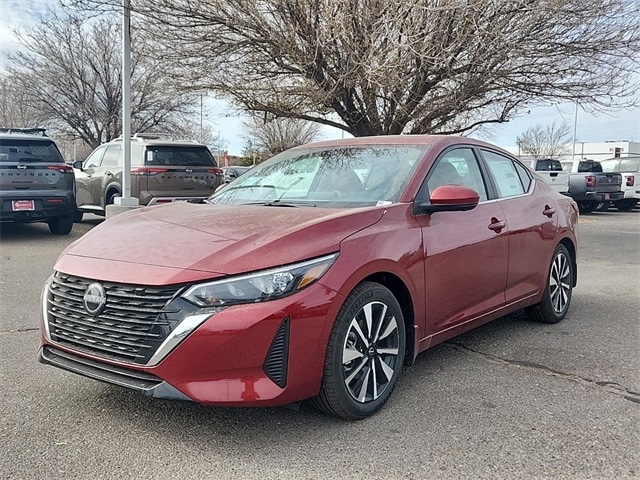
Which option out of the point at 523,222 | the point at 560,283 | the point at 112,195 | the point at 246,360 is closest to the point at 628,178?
the point at 112,195

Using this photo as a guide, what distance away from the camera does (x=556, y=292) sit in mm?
5348

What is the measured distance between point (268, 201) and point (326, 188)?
410mm

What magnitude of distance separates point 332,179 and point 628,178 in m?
18.9

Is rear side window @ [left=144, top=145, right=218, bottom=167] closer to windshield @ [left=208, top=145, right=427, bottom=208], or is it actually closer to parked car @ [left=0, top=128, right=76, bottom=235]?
parked car @ [left=0, top=128, right=76, bottom=235]

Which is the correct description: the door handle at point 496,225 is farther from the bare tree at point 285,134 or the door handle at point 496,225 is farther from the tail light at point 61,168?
the bare tree at point 285,134

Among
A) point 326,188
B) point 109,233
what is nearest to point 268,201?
point 326,188

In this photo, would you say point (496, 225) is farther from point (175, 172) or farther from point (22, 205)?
point (22, 205)

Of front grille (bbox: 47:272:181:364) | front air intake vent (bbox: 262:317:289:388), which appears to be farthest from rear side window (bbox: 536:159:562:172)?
front grille (bbox: 47:272:181:364)

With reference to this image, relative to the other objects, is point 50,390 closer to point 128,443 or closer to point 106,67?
point 128,443

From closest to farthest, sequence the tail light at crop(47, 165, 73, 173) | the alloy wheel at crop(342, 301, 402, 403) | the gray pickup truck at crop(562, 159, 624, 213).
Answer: the alloy wheel at crop(342, 301, 402, 403) → the tail light at crop(47, 165, 73, 173) → the gray pickup truck at crop(562, 159, 624, 213)

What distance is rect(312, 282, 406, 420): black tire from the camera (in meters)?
3.06

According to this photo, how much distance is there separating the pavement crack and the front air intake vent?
203 centimetres

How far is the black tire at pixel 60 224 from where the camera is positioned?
36.8 ft

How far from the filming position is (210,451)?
2891mm
